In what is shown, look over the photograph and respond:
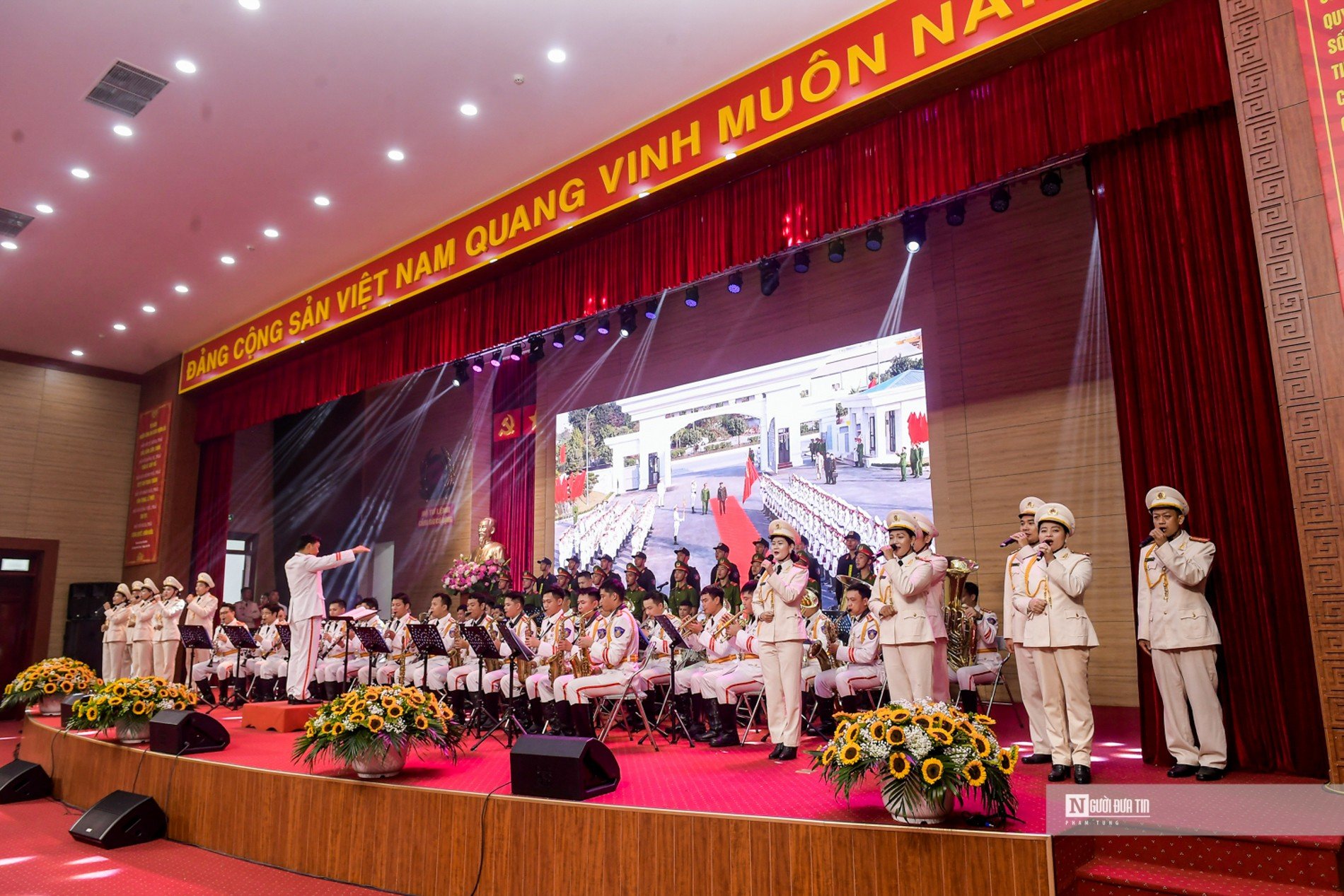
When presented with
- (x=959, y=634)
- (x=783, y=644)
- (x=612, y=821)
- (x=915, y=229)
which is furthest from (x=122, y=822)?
(x=915, y=229)

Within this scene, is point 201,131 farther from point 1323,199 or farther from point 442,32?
point 1323,199

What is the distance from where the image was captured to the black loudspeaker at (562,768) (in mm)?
4457

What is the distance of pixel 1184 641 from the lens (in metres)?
4.51

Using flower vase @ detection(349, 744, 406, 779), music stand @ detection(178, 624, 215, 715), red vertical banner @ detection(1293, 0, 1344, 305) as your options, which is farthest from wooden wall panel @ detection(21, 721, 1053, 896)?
red vertical banner @ detection(1293, 0, 1344, 305)

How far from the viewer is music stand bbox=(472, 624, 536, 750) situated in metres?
6.08

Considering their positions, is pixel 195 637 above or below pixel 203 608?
below

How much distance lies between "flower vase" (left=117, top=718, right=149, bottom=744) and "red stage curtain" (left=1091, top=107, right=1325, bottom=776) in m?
7.30

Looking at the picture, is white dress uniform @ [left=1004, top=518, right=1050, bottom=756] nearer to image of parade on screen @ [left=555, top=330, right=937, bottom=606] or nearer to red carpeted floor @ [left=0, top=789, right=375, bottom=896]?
image of parade on screen @ [left=555, top=330, right=937, bottom=606]

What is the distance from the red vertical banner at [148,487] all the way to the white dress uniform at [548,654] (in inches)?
364

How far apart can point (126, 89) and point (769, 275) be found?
19.5ft

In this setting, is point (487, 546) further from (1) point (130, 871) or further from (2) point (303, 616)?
(1) point (130, 871)

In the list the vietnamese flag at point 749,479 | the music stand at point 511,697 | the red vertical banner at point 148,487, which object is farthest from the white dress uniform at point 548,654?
the red vertical banner at point 148,487

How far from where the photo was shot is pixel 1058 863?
3396 mm

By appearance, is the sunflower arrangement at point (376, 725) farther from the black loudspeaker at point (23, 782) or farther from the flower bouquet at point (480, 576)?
the flower bouquet at point (480, 576)
